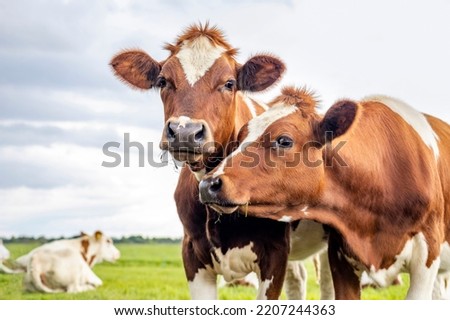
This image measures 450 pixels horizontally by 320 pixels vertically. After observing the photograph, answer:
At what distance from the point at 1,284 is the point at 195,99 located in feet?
23.9

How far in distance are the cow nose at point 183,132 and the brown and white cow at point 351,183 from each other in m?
0.33

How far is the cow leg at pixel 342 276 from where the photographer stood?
6152 mm

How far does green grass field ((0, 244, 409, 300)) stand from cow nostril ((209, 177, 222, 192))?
481 cm

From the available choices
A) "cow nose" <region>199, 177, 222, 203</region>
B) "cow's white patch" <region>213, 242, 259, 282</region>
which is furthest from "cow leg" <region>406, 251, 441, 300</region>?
"cow nose" <region>199, 177, 222, 203</region>

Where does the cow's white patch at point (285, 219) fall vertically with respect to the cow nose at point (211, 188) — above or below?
below

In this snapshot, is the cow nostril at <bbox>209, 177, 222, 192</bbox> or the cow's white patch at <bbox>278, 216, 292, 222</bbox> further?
the cow's white patch at <bbox>278, 216, 292, 222</bbox>

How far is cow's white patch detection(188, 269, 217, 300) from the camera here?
662 cm

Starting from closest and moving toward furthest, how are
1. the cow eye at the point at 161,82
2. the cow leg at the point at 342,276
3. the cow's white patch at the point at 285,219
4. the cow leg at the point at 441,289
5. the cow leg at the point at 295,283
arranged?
the cow's white patch at the point at 285,219, the cow leg at the point at 342,276, the cow eye at the point at 161,82, the cow leg at the point at 441,289, the cow leg at the point at 295,283

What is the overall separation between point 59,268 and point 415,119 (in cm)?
751

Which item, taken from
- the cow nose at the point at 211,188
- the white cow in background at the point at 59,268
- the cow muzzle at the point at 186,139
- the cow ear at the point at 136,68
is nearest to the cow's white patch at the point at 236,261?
the cow muzzle at the point at 186,139

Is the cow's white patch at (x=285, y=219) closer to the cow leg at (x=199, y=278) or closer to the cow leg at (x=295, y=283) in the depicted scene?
the cow leg at (x=199, y=278)

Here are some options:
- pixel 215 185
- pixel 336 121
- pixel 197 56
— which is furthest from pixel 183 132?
pixel 336 121

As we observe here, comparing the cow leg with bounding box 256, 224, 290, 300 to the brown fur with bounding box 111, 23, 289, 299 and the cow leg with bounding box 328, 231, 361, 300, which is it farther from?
the cow leg with bounding box 328, 231, 361, 300
